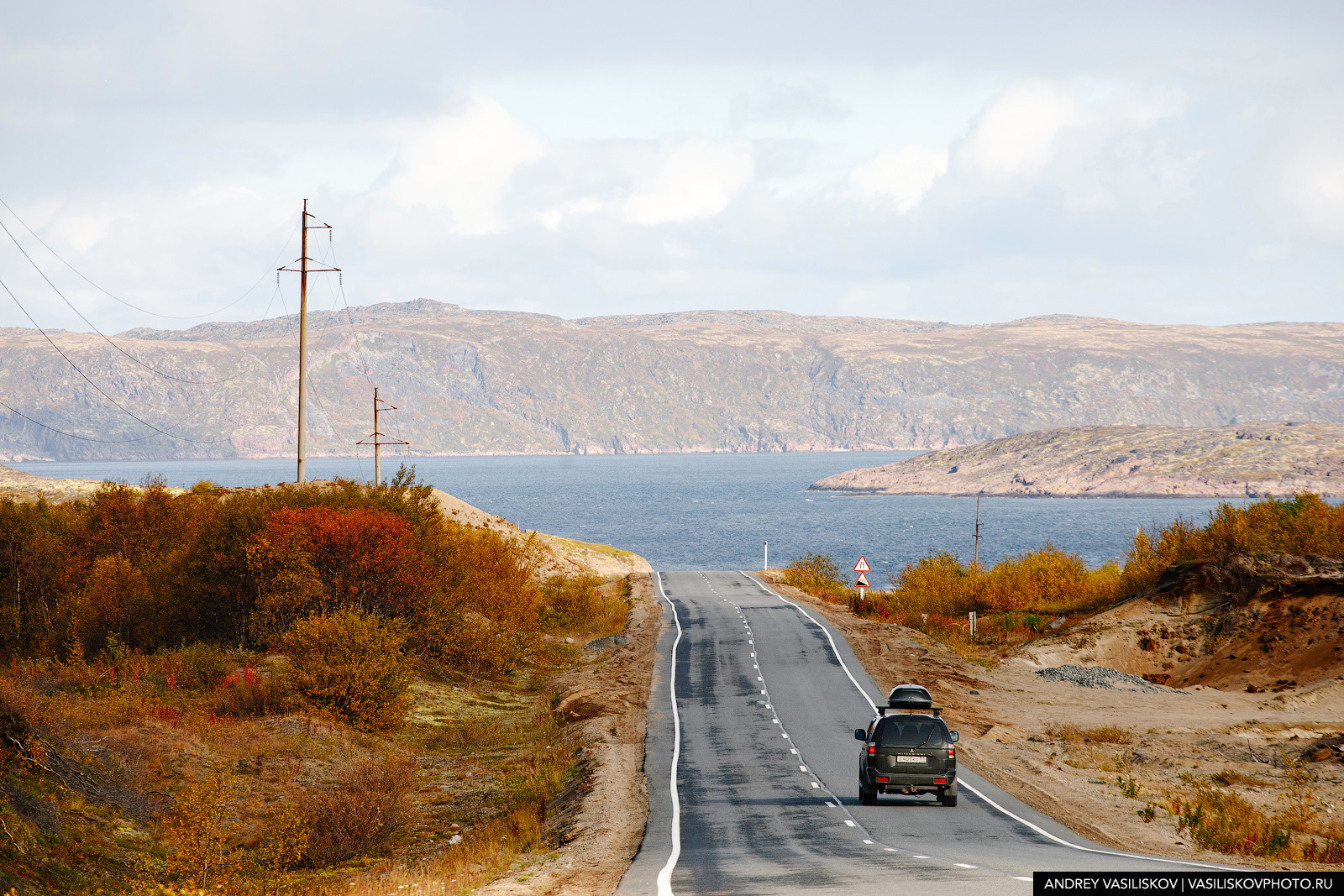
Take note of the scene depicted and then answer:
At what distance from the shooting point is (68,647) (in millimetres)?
31766

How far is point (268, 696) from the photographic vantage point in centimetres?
2875

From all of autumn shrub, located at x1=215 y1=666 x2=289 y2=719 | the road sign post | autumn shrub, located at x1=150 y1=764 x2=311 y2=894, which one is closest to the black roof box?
autumn shrub, located at x1=150 y1=764 x2=311 y2=894

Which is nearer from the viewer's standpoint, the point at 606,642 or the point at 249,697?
the point at 249,697

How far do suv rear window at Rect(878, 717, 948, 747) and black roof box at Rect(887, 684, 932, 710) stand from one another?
2340 mm

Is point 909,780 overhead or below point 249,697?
overhead

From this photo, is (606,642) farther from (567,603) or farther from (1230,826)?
(1230,826)

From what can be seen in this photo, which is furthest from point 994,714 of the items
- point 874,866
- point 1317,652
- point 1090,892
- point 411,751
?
point 1090,892

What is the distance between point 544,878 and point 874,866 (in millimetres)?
5020

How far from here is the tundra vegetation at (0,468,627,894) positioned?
60.3 ft

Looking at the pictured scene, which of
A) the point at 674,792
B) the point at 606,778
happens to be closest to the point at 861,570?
the point at 606,778

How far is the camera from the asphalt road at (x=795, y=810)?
1480 cm

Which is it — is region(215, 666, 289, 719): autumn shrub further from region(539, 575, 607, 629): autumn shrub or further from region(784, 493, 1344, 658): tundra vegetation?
region(784, 493, 1344, 658): tundra vegetation

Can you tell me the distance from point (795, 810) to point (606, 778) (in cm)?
555

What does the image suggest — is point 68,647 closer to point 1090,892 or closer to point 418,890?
point 418,890
